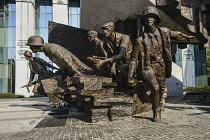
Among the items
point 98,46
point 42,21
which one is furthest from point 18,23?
point 98,46

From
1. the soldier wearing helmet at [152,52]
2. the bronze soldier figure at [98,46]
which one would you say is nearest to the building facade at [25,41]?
the bronze soldier figure at [98,46]

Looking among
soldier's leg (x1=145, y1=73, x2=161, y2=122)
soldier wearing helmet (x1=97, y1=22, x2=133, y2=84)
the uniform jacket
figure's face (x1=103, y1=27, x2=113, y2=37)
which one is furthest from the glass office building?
soldier's leg (x1=145, y1=73, x2=161, y2=122)

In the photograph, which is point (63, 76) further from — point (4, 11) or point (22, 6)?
point (4, 11)

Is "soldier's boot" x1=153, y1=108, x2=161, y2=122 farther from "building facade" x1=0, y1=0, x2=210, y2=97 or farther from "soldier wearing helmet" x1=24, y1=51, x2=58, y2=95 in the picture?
"building facade" x1=0, y1=0, x2=210, y2=97

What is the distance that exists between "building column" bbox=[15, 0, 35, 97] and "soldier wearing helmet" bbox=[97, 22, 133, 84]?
16.2 m

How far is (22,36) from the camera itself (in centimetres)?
1944

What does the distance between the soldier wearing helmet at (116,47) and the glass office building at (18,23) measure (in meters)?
16.0

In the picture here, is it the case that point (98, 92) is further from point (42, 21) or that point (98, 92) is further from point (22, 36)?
point (42, 21)

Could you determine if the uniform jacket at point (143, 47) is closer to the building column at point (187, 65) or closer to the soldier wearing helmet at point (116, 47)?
the soldier wearing helmet at point (116, 47)

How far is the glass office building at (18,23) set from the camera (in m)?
19.6

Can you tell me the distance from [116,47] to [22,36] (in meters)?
17.1

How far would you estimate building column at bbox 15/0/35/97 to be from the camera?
1911 cm

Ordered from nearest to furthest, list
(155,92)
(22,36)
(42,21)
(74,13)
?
(155,92), (22,36), (42,21), (74,13)

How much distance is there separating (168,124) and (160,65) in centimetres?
122
